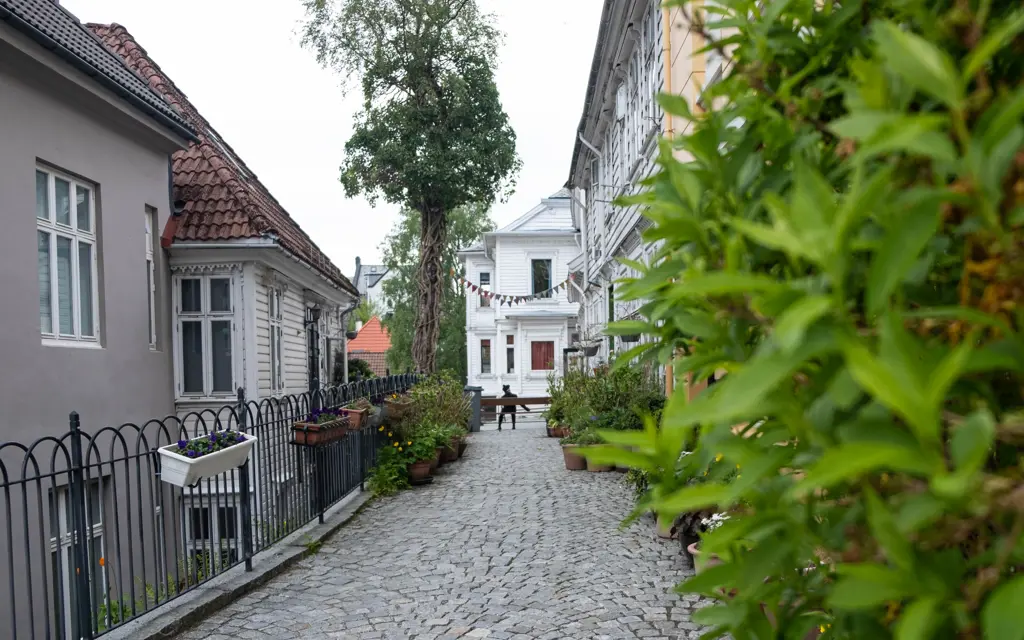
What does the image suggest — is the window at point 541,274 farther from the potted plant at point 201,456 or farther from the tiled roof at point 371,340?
→ the potted plant at point 201,456

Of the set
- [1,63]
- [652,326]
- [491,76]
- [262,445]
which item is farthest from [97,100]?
[491,76]

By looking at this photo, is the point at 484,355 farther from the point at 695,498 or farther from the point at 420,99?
the point at 695,498

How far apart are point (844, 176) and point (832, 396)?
544 mm

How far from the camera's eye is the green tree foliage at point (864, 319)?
73 cm

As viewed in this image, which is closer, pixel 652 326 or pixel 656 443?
pixel 656 443

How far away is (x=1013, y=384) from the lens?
0.97m

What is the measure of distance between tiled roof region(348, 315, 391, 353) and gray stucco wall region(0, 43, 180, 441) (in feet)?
130

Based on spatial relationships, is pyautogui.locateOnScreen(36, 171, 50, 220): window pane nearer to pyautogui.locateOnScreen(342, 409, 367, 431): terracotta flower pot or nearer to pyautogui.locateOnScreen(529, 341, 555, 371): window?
pyautogui.locateOnScreen(342, 409, 367, 431): terracotta flower pot

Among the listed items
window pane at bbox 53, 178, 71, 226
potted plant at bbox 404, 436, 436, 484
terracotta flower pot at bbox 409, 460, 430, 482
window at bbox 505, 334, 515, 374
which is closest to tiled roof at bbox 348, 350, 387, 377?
window at bbox 505, 334, 515, 374

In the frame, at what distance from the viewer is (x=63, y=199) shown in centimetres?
1011

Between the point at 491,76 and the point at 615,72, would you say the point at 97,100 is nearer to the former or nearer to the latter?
the point at 615,72

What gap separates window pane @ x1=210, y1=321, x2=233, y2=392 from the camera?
12.9 metres

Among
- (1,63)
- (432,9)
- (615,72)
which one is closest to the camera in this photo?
(1,63)

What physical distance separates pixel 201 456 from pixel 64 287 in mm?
5596
